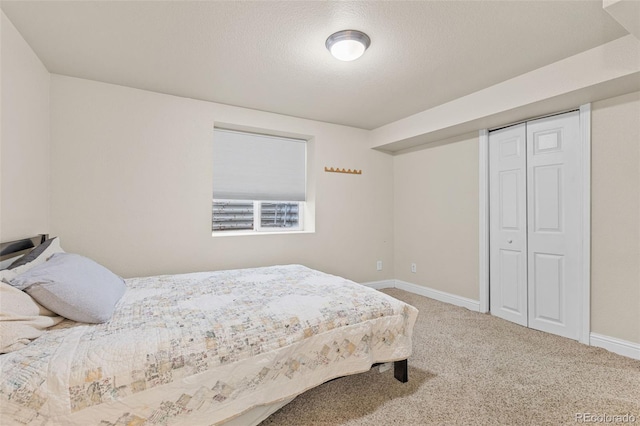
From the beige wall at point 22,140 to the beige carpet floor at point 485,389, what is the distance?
86.0 inches

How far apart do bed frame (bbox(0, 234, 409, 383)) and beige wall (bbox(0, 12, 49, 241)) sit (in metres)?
0.06

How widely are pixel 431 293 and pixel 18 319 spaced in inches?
155

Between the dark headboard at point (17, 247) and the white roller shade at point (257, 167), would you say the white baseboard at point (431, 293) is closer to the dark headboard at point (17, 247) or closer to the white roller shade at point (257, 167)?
the white roller shade at point (257, 167)

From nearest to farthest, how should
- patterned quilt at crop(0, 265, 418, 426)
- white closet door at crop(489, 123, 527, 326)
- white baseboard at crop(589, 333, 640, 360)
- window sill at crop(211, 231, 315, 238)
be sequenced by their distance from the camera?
patterned quilt at crop(0, 265, 418, 426)
white baseboard at crop(589, 333, 640, 360)
white closet door at crop(489, 123, 527, 326)
window sill at crop(211, 231, 315, 238)

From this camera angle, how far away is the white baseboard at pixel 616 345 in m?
2.38

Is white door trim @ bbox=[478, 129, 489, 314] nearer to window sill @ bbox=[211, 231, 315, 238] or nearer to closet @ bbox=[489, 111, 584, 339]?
closet @ bbox=[489, 111, 584, 339]

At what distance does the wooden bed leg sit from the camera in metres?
2.07

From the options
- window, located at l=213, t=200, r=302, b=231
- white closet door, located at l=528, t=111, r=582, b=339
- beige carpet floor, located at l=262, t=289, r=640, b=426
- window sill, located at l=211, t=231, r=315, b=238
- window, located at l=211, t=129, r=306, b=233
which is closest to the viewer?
beige carpet floor, located at l=262, t=289, r=640, b=426

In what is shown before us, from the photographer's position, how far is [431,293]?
4.05m

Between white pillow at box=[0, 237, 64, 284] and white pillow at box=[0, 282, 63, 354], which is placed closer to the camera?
white pillow at box=[0, 282, 63, 354]

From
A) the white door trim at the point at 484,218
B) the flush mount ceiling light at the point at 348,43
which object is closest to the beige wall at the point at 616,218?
the white door trim at the point at 484,218

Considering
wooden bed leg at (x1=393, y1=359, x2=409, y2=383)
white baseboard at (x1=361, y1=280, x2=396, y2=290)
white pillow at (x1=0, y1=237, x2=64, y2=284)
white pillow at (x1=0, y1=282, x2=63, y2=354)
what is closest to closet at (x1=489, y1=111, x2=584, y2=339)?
white baseboard at (x1=361, y1=280, x2=396, y2=290)

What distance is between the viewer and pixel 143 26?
2.00 metres

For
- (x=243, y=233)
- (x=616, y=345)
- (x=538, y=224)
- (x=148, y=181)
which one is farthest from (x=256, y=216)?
(x=616, y=345)
